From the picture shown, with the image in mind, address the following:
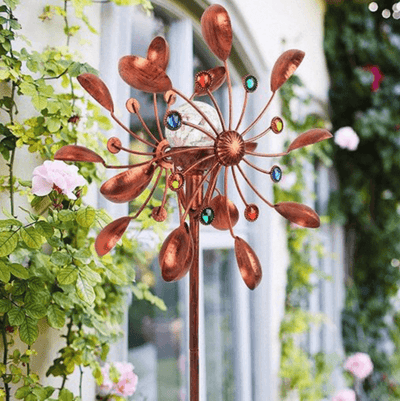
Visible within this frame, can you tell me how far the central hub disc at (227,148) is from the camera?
3.75 ft

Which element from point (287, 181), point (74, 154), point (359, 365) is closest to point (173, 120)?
point (74, 154)

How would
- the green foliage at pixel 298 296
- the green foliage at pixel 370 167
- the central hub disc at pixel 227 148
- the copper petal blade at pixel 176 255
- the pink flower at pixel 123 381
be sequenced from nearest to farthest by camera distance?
the copper petal blade at pixel 176 255 < the central hub disc at pixel 227 148 < the pink flower at pixel 123 381 < the green foliage at pixel 298 296 < the green foliage at pixel 370 167

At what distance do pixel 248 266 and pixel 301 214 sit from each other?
0.57 feet

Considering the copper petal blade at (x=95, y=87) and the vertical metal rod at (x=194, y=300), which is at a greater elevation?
the copper petal blade at (x=95, y=87)

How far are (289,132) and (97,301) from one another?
195 cm

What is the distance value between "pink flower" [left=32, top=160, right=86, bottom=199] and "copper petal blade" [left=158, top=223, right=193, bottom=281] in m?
0.27

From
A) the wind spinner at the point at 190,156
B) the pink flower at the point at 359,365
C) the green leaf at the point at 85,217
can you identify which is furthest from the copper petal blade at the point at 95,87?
the pink flower at the point at 359,365

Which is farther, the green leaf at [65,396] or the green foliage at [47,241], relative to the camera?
the green leaf at [65,396]

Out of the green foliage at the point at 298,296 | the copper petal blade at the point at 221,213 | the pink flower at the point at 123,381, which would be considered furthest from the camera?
the green foliage at the point at 298,296

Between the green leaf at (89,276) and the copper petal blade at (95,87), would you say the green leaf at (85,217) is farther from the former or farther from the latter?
the copper petal blade at (95,87)

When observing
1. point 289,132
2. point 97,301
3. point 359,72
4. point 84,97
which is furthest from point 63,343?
point 359,72

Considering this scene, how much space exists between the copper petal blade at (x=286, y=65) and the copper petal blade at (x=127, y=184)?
0.35 m

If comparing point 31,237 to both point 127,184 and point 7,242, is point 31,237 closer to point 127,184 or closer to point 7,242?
point 7,242

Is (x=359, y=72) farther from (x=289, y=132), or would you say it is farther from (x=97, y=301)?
(x=97, y=301)
